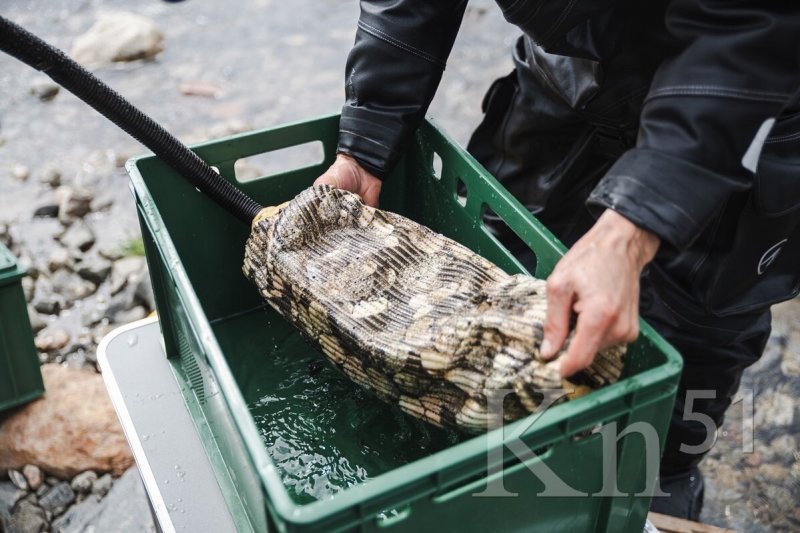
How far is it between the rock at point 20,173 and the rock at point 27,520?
5.31 ft

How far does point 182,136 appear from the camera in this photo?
11.9ft

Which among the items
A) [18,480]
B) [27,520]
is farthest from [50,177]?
[27,520]

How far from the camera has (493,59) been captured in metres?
4.12

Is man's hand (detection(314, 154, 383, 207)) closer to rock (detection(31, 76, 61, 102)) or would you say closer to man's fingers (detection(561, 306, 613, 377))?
man's fingers (detection(561, 306, 613, 377))

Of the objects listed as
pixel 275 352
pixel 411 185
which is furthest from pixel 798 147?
pixel 275 352

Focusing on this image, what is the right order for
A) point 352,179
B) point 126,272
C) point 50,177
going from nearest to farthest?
point 352,179 → point 126,272 → point 50,177

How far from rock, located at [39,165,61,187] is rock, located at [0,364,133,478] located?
1.25 metres

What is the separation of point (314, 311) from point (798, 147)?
96 centimetres

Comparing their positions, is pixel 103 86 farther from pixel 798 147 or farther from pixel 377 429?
pixel 798 147

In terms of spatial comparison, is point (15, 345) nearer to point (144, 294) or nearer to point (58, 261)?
A: point (144, 294)

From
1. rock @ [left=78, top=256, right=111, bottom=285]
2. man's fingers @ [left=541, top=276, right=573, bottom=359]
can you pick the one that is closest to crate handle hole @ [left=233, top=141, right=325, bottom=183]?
rock @ [left=78, top=256, right=111, bottom=285]

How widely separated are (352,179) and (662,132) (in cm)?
76

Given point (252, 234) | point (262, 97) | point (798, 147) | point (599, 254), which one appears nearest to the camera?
point (599, 254)

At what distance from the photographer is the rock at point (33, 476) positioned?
225 centimetres
